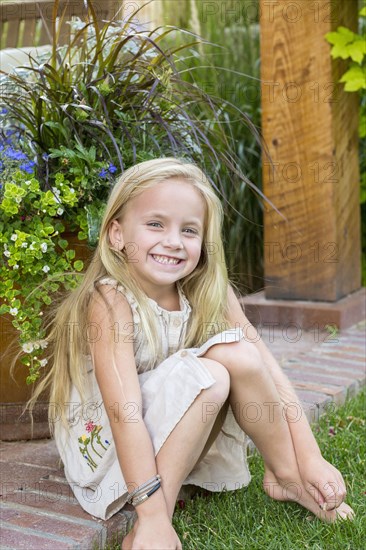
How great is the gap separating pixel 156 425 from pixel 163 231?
42cm

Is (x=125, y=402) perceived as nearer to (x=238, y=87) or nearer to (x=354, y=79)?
(x=354, y=79)

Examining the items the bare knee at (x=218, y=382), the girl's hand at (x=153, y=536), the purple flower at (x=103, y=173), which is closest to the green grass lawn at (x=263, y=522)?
the girl's hand at (x=153, y=536)

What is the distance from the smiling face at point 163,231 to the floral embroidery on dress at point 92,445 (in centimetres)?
35

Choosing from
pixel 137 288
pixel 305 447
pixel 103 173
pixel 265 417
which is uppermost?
pixel 103 173

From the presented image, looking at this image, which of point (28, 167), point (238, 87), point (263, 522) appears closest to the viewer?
point (263, 522)

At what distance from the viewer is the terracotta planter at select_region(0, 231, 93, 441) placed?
2.08 meters

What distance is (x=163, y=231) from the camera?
5.94 feet

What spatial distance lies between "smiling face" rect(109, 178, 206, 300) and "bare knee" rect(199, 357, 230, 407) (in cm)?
24

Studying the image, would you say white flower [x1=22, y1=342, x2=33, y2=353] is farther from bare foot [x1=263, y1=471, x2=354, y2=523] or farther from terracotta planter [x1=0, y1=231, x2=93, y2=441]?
bare foot [x1=263, y1=471, x2=354, y2=523]

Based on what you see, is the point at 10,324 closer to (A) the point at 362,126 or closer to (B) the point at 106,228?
(B) the point at 106,228

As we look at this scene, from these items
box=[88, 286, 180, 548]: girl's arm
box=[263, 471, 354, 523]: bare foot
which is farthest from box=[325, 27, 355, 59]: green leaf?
box=[263, 471, 354, 523]: bare foot

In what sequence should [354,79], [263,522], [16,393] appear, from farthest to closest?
[354,79] < [16,393] < [263,522]

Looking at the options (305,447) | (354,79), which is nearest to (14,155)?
(305,447)

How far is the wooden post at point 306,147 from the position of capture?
3.19 m
